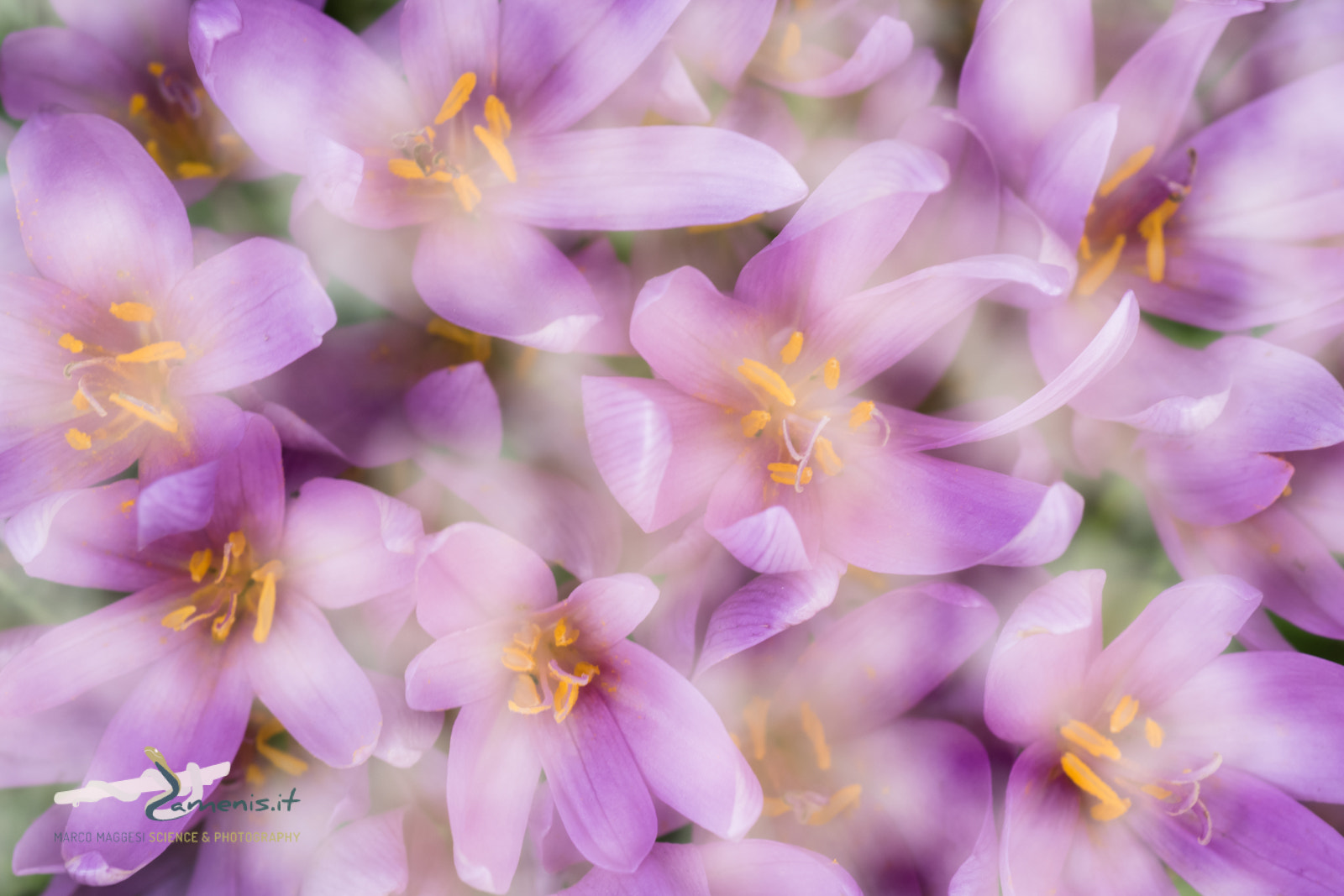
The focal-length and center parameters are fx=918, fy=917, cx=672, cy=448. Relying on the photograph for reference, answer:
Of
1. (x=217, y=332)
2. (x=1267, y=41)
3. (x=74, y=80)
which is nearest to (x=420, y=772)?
(x=217, y=332)

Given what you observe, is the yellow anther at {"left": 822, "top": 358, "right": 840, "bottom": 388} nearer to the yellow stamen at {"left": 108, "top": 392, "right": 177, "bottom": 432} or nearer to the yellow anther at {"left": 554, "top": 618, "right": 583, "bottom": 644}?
the yellow anther at {"left": 554, "top": 618, "right": 583, "bottom": 644}

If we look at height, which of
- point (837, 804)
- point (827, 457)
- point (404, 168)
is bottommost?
point (837, 804)

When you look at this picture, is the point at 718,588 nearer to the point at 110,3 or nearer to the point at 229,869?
the point at 229,869

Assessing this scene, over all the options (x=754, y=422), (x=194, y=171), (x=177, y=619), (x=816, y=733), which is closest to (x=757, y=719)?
(x=816, y=733)

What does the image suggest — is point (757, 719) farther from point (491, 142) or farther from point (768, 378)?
point (491, 142)

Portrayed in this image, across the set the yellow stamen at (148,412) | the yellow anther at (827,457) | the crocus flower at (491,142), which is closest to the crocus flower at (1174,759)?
the yellow anther at (827,457)

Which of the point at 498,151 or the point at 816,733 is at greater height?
the point at 498,151

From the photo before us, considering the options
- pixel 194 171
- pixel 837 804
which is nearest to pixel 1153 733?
pixel 837 804

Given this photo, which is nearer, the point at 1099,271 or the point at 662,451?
the point at 662,451
